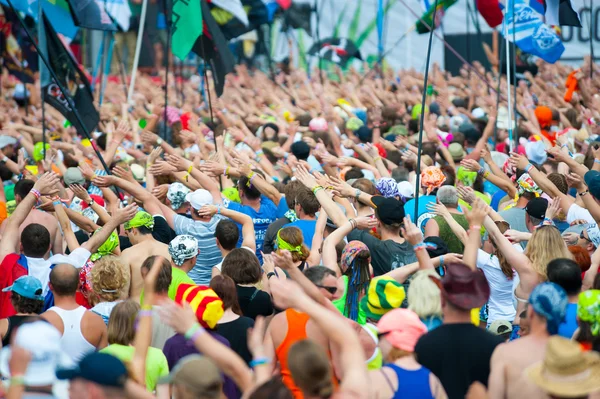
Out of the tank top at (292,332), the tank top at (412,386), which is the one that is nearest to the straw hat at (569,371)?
the tank top at (412,386)

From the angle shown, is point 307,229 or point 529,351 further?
point 307,229

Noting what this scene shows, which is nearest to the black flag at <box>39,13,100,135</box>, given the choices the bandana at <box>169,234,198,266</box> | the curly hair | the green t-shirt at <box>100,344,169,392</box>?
the bandana at <box>169,234,198,266</box>

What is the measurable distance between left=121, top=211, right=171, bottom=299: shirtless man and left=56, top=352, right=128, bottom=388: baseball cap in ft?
9.92

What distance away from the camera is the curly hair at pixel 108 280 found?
6223mm

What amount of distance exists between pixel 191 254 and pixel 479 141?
6.76m

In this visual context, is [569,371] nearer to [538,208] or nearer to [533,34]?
[538,208]

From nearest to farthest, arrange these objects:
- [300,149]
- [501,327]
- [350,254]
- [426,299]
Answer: [426,299] < [350,254] < [501,327] < [300,149]

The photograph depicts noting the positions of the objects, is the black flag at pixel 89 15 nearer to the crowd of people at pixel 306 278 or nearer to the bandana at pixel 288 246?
the crowd of people at pixel 306 278

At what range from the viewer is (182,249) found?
6617mm

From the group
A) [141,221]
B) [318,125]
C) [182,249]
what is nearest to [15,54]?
[318,125]

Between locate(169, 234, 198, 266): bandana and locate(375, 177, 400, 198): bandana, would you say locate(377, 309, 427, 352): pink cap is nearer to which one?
locate(169, 234, 198, 266): bandana

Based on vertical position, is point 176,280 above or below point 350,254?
below

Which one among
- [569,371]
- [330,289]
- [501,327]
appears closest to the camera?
[569,371]

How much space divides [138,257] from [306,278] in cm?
239
